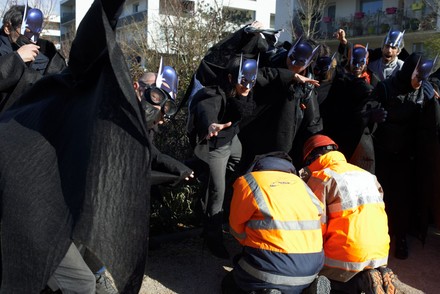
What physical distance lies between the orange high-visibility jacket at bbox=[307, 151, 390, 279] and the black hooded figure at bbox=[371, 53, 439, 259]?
1.29 m

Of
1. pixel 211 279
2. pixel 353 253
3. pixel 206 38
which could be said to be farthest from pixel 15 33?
pixel 206 38

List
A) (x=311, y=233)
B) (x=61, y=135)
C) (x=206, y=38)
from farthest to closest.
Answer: (x=206, y=38), (x=311, y=233), (x=61, y=135)

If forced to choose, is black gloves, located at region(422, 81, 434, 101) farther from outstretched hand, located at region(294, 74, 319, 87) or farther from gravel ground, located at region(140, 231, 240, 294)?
gravel ground, located at region(140, 231, 240, 294)

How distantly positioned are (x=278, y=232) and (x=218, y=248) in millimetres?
1438

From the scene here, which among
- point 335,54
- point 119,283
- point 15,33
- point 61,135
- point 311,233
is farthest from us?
point 335,54

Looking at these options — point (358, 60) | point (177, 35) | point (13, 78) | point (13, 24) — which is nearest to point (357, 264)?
point (358, 60)

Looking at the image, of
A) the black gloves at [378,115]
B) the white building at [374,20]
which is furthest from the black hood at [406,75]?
the white building at [374,20]

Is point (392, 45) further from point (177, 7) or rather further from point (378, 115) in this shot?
point (177, 7)

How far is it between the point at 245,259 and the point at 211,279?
0.86m

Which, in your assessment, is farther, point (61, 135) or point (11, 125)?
point (11, 125)

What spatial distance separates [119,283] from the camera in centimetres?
109

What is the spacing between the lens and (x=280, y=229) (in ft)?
10.1

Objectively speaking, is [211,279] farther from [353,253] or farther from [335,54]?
[335,54]

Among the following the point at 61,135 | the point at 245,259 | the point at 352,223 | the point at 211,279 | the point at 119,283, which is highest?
the point at 61,135
